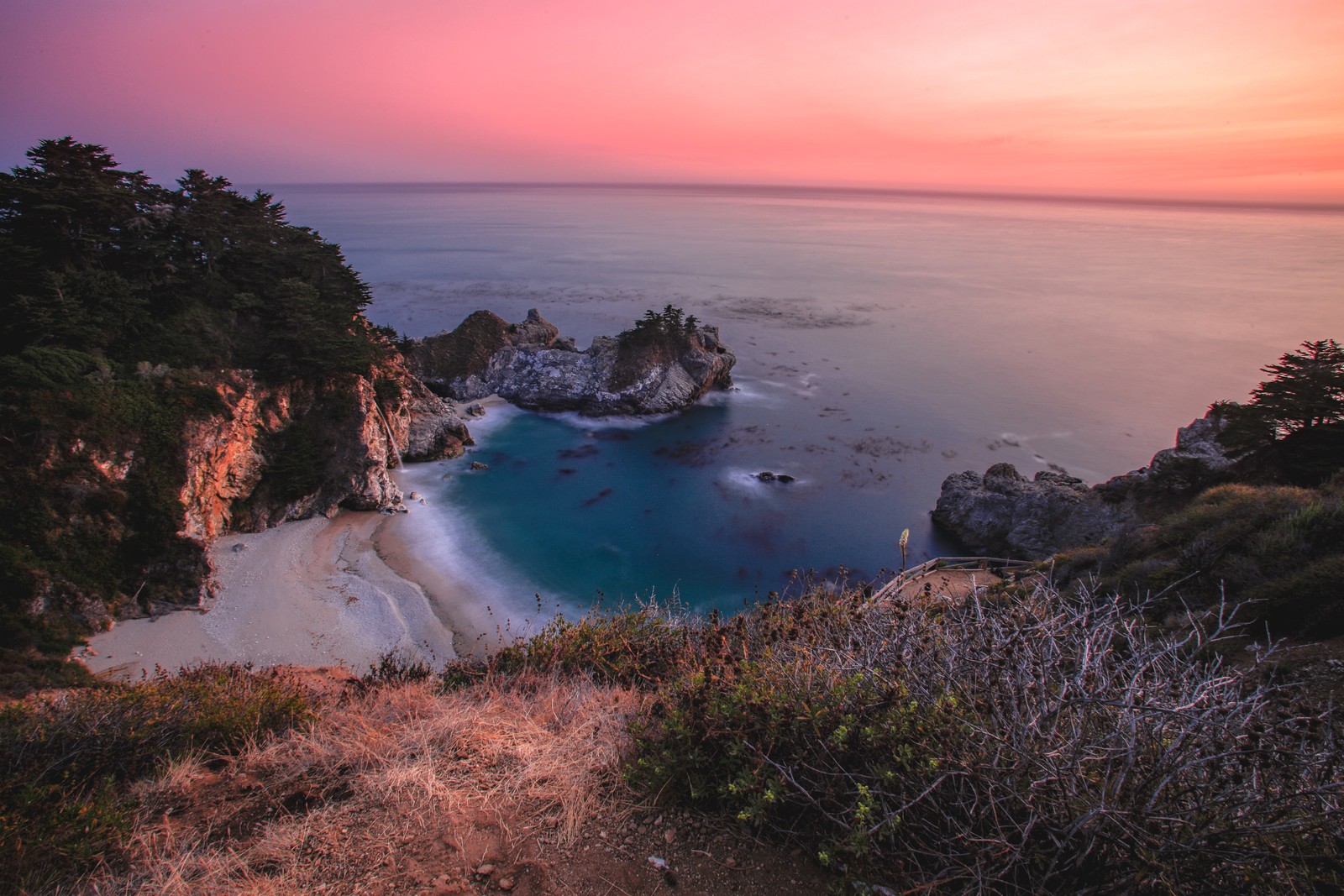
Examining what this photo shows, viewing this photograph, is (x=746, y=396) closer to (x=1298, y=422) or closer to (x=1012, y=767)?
(x=1298, y=422)

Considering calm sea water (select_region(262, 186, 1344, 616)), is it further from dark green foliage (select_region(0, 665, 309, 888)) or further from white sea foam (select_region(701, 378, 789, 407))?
dark green foliage (select_region(0, 665, 309, 888))

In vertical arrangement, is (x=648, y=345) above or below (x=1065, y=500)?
above

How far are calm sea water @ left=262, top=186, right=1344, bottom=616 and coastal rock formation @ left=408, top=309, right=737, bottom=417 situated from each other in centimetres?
193

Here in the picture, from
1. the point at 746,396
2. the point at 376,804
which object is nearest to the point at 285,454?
the point at 376,804

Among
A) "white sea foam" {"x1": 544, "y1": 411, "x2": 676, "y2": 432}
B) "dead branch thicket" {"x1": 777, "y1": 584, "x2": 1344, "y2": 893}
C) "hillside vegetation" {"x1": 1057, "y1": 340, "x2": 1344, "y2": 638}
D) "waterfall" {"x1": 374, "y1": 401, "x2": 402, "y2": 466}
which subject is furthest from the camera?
"white sea foam" {"x1": 544, "y1": 411, "x2": 676, "y2": 432}

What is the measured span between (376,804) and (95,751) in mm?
3055

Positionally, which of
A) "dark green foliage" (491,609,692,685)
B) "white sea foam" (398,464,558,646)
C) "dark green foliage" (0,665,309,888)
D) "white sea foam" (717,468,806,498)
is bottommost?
"white sea foam" (398,464,558,646)

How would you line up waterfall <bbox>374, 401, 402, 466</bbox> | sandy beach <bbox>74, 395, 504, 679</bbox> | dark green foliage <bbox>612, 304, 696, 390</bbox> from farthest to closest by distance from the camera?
dark green foliage <bbox>612, 304, 696, 390</bbox>, waterfall <bbox>374, 401, 402, 466</bbox>, sandy beach <bbox>74, 395, 504, 679</bbox>

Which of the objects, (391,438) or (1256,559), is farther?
(391,438)

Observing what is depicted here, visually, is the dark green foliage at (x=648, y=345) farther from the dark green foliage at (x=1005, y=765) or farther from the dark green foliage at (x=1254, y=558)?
the dark green foliage at (x=1005, y=765)

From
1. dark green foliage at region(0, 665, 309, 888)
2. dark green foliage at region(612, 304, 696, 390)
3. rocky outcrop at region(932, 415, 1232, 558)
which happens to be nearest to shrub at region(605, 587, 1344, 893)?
dark green foliage at region(0, 665, 309, 888)

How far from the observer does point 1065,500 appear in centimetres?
2195

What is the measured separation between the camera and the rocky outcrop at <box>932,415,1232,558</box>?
63.5ft

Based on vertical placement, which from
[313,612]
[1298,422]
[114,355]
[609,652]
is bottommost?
[313,612]
